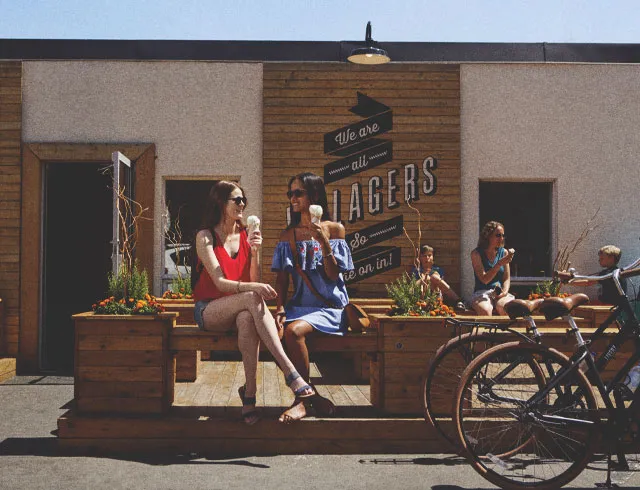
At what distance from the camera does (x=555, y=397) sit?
4.09 meters

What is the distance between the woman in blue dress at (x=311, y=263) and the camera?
528 cm

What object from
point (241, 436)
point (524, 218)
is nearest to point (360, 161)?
point (524, 218)

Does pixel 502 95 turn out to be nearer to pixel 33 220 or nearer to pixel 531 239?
pixel 531 239

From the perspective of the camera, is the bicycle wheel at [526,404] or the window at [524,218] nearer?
the bicycle wheel at [526,404]

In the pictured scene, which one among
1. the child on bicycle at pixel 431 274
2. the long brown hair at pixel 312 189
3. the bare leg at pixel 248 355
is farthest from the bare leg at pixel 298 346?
the child on bicycle at pixel 431 274

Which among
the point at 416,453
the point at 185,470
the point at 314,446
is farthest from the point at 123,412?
the point at 416,453

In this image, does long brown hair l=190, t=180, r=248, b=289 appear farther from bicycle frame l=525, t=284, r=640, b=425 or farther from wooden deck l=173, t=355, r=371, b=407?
bicycle frame l=525, t=284, r=640, b=425

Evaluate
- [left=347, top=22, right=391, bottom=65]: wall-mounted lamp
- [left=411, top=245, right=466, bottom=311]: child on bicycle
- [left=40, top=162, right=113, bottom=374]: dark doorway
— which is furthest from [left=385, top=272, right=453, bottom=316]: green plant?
[left=40, top=162, right=113, bottom=374]: dark doorway

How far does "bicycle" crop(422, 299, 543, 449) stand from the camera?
424 centimetres

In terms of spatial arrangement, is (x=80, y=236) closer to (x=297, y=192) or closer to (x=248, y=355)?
(x=297, y=192)

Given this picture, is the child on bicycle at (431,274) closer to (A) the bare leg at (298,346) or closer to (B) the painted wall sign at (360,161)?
(B) the painted wall sign at (360,161)

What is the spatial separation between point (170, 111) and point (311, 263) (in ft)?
15.8

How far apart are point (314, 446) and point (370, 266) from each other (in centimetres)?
475

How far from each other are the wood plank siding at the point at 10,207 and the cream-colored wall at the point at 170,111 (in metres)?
0.40
